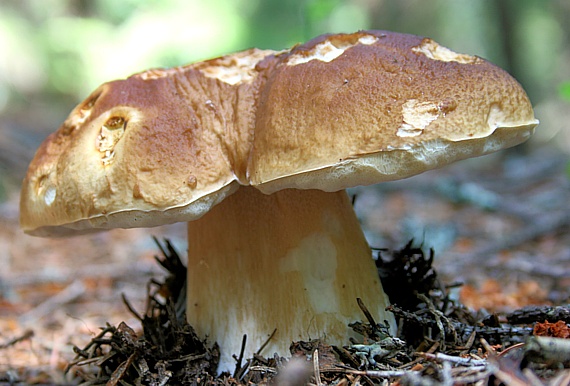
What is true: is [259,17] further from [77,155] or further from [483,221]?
[77,155]

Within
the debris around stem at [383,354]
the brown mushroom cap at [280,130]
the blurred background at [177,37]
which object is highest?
the blurred background at [177,37]

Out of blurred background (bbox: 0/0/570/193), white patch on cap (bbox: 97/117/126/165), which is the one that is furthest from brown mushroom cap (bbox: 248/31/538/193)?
blurred background (bbox: 0/0/570/193)

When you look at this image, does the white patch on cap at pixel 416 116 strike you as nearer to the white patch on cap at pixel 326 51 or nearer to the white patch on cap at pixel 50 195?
the white patch on cap at pixel 326 51

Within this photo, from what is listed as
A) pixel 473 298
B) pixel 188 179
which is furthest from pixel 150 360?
pixel 473 298

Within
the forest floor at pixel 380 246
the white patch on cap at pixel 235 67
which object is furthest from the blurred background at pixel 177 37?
the white patch on cap at pixel 235 67

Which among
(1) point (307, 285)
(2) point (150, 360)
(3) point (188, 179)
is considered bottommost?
(2) point (150, 360)
